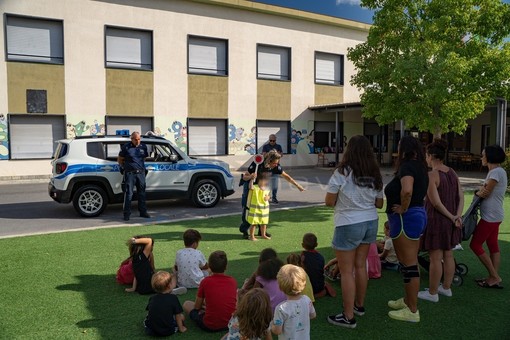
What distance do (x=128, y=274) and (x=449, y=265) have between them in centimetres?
377

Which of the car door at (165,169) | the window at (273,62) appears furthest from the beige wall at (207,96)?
the car door at (165,169)

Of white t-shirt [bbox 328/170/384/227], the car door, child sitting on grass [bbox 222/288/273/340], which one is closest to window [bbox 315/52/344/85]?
the car door

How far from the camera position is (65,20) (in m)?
19.6

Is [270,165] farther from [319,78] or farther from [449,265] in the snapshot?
[319,78]

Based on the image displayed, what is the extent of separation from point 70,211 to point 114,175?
69.3 inches

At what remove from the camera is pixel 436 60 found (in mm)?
11383

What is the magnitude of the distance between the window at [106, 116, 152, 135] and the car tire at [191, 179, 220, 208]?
32.1ft

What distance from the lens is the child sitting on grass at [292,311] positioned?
3.49m

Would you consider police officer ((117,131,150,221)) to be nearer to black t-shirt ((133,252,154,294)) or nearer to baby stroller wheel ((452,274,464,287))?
black t-shirt ((133,252,154,294))

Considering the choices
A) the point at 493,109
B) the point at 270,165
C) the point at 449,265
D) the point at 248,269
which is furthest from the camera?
the point at 493,109

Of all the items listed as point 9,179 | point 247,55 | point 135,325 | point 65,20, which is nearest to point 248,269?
point 135,325

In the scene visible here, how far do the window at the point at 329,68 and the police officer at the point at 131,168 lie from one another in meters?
18.6

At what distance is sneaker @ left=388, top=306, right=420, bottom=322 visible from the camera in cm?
449

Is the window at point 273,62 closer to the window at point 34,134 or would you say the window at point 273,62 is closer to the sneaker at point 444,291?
the window at point 34,134
